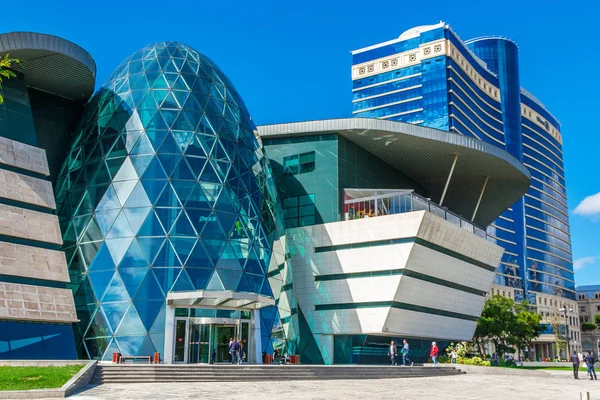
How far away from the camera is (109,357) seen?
3056cm

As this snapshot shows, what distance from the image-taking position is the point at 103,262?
32625 mm

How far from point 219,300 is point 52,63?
16.7 meters

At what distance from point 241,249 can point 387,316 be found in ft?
36.4

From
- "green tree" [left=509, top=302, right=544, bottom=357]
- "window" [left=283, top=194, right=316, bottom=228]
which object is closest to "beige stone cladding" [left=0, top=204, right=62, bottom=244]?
"window" [left=283, top=194, right=316, bottom=228]

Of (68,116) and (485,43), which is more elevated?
(485,43)

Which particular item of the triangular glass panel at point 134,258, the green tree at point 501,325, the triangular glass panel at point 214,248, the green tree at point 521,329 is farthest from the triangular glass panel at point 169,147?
the green tree at point 521,329

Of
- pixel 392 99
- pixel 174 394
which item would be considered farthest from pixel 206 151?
pixel 392 99

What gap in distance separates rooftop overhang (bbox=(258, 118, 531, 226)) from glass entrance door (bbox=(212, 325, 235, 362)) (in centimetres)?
1684

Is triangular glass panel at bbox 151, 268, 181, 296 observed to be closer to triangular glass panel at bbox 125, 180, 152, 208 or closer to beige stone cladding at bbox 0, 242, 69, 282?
triangular glass panel at bbox 125, 180, 152, 208

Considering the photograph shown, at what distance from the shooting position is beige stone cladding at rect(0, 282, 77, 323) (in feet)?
92.2

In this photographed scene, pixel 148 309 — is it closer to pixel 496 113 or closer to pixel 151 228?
pixel 151 228

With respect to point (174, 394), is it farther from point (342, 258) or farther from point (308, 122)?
point (308, 122)

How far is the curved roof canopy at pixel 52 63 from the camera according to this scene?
3256cm

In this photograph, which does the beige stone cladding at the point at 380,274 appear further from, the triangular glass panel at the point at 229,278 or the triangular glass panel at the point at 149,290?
the triangular glass panel at the point at 149,290
